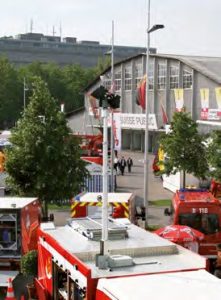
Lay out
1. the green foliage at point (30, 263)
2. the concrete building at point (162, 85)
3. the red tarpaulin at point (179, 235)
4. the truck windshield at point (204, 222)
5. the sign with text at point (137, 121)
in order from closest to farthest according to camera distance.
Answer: the green foliage at point (30, 263) → the red tarpaulin at point (179, 235) → the truck windshield at point (204, 222) → the concrete building at point (162, 85) → the sign with text at point (137, 121)

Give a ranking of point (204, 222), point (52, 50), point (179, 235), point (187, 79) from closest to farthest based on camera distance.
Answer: point (179, 235) < point (204, 222) < point (187, 79) < point (52, 50)

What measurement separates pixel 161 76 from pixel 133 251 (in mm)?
56260

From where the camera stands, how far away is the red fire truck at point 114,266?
725cm

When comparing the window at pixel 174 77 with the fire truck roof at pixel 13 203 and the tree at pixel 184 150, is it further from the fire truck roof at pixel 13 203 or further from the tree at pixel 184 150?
the fire truck roof at pixel 13 203

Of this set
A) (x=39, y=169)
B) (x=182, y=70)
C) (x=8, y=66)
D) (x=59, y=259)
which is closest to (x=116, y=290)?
(x=59, y=259)

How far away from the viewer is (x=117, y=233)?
972cm

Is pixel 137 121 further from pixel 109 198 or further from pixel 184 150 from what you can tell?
pixel 109 198

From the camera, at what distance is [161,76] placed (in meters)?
64.1

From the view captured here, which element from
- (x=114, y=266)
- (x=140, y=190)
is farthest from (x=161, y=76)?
(x=114, y=266)

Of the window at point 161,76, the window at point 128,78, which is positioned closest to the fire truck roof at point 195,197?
the window at point 161,76

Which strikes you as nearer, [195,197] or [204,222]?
[204,222]

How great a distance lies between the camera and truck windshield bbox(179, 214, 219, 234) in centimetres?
1729

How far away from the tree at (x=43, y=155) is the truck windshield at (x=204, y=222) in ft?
18.6

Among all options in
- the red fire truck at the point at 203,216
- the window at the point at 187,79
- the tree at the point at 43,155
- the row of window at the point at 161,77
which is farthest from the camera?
the row of window at the point at 161,77
